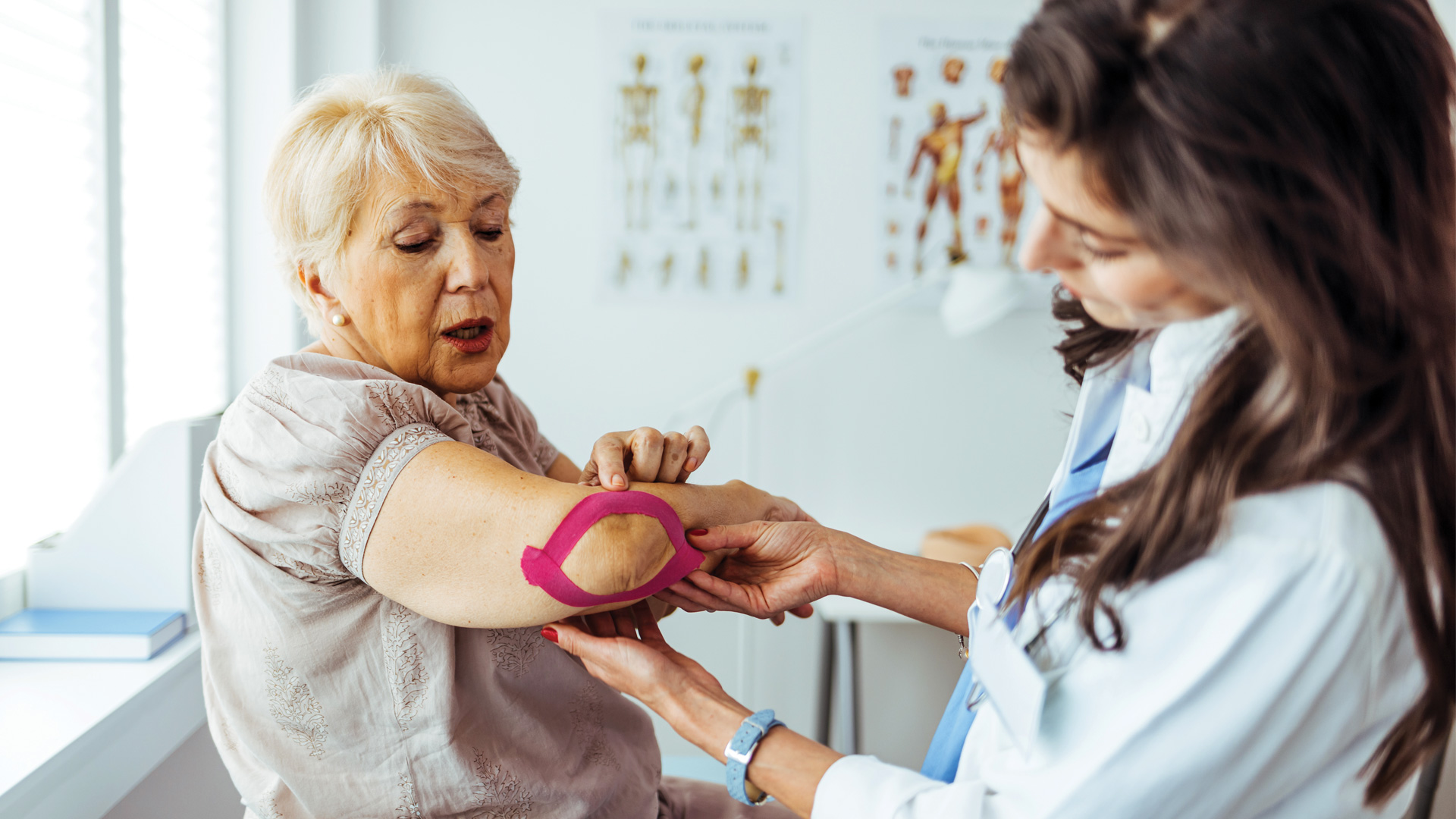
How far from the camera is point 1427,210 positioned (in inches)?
24.7

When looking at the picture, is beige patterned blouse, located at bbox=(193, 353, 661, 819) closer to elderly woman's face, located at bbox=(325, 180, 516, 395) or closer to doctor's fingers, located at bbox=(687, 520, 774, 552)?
Result: elderly woman's face, located at bbox=(325, 180, 516, 395)

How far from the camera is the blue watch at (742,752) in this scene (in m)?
0.90

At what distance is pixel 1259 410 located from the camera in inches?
26.0

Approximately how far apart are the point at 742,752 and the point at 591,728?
31 centimetres

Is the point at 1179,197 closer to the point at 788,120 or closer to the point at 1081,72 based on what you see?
the point at 1081,72

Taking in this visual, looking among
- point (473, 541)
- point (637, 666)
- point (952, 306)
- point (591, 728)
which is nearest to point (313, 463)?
point (473, 541)

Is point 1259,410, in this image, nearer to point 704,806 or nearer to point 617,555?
point 617,555

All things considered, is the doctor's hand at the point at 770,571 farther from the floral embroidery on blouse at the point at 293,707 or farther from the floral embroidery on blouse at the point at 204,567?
the floral embroidery on blouse at the point at 204,567

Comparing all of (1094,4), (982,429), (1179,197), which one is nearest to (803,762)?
(1179,197)

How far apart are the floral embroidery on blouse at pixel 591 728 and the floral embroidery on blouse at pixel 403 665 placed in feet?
0.71

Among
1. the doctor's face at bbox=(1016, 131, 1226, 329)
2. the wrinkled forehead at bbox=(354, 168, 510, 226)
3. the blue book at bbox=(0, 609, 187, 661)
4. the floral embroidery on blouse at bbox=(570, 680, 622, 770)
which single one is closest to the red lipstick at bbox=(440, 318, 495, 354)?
the wrinkled forehead at bbox=(354, 168, 510, 226)

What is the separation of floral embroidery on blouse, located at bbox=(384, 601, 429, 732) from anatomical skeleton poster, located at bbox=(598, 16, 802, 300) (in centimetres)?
169

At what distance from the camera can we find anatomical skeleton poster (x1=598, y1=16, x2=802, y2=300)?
2.49m

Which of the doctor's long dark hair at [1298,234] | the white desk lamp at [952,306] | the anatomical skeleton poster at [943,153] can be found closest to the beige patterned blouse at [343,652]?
the doctor's long dark hair at [1298,234]
